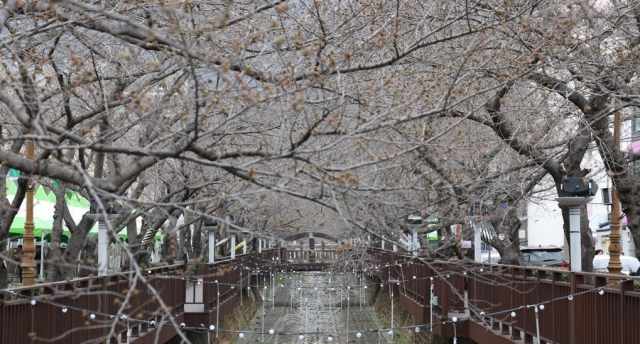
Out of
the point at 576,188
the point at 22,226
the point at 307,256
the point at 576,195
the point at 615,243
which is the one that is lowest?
the point at 307,256

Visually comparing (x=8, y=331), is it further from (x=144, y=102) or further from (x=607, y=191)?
(x=607, y=191)

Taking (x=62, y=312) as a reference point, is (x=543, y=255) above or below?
above

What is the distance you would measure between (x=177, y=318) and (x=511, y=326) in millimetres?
8671

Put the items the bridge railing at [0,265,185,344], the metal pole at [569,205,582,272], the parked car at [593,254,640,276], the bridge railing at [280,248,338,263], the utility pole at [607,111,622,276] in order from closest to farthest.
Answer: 1. the bridge railing at [0,265,185,344]
2. the metal pole at [569,205,582,272]
3. the utility pole at [607,111,622,276]
4. the parked car at [593,254,640,276]
5. the bridge railing at [280,248,338,263]

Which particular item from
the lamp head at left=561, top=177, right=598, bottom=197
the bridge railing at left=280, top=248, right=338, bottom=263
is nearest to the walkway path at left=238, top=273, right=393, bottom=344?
the lamp head at left=561, top=177, right=598, bottom=197

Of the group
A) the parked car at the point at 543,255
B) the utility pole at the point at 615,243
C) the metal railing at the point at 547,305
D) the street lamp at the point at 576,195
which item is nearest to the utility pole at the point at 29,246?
the metal railing at the point at 547,305

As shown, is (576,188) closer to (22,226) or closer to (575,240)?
(575,240)

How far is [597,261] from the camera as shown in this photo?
35219 millimetres

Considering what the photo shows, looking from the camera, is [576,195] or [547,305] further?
[547,305]

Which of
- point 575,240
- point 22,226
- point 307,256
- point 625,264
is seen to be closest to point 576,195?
point 575,240

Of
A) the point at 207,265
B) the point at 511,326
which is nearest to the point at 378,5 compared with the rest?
the point at 511,326

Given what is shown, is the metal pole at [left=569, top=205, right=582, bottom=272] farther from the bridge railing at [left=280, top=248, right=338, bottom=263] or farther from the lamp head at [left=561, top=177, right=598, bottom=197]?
the bridge railing at [left=280, top=248, right=338, bottom=263]

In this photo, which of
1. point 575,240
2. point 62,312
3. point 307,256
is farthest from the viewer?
point 307,256

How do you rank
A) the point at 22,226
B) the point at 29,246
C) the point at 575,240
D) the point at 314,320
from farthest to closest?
the point at 314,320 < the point at 22,226 < the point at 29,246 < the point at 575,240
